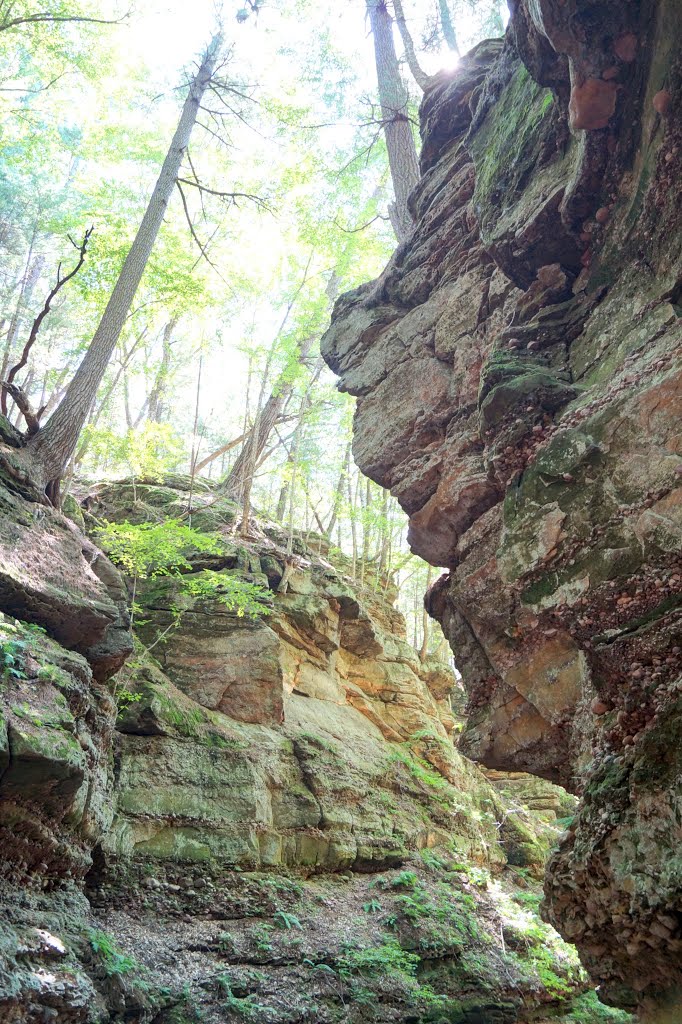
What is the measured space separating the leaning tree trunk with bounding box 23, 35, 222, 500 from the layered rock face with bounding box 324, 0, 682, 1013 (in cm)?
437

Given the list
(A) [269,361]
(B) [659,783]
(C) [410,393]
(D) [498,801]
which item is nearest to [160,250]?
(A) [269,361]

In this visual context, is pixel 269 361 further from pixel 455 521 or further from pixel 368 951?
pixel 368 951

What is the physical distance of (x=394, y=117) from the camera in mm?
11828

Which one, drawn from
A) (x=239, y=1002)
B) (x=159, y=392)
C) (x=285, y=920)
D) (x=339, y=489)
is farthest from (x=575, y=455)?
(x=159, y=392)

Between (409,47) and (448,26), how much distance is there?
1.58 meters

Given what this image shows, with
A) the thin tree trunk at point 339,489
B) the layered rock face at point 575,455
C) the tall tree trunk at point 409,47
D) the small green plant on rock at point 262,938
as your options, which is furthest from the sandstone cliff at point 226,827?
the tall tree trunk at point 409,47

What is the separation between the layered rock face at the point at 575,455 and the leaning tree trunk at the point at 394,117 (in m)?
3.77

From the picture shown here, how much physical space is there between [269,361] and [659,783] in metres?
11.9

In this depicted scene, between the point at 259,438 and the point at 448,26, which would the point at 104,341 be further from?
the point at 448,26

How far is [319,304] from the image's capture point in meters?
14.6

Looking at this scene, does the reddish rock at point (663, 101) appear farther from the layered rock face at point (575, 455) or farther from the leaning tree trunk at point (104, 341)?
the leaning tree trunk at point (104, 341)

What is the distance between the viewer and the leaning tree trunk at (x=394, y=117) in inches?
445

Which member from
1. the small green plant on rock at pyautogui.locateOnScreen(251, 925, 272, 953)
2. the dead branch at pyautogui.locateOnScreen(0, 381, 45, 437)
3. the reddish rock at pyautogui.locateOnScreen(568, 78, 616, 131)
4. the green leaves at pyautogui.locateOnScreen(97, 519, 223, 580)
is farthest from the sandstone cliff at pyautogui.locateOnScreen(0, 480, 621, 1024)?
the reddish rock at pyautogui.locateOnScreen(568, 78, 616, 131)

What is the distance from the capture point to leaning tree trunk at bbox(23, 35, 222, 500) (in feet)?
26.4
